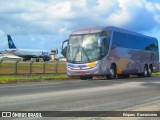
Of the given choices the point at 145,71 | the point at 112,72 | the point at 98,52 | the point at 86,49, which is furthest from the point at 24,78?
the point at 145,71

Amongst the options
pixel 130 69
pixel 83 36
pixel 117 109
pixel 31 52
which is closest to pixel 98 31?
pixel 83 36

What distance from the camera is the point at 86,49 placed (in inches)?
1212

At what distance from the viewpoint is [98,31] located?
30891 mm

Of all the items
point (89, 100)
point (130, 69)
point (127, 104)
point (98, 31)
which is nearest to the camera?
point (127, 104)

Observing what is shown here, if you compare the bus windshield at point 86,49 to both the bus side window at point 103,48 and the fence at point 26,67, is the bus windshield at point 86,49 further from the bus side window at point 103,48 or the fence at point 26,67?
the fence at point 26,67

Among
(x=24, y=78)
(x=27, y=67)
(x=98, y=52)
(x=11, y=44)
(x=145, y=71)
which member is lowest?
(x=24, y=78)

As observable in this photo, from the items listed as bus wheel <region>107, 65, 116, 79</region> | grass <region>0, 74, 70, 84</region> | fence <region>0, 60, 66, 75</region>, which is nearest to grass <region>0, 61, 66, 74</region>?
fence <region>0, 60, 66, 75</region>

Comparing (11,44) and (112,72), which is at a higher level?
(11,44)

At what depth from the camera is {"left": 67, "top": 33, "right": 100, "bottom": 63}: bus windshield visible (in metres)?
30.7

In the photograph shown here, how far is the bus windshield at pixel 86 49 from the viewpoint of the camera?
101ft

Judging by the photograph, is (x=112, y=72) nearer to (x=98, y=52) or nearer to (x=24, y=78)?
(x=98, y=52)

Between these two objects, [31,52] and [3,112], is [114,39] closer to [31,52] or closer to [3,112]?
[3,112]

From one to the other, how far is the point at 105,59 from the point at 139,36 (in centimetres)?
827

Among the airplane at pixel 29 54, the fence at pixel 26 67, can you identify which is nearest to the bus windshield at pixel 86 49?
the fence at pixel 26 67
